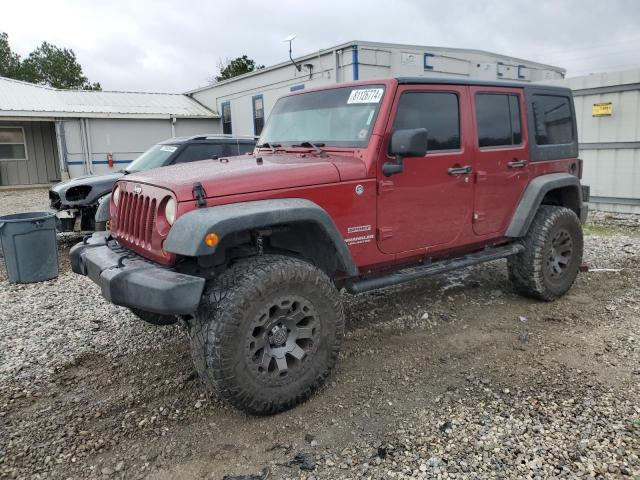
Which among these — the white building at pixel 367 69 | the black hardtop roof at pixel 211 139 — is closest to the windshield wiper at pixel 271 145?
the black hardtop roof at pixel 211 139

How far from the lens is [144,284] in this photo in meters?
2.78

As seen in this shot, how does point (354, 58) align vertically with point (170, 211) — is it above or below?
above

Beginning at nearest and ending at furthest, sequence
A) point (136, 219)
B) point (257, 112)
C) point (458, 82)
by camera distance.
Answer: point (136, 219) < point (458, 82) < point (257, 112)

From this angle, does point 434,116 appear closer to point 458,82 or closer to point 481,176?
point 458,82

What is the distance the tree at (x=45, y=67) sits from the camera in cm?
4256

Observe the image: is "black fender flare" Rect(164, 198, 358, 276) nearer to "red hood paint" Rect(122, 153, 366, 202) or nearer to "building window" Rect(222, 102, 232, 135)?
"red hood paint" Rect(122, 153, 366, 202)

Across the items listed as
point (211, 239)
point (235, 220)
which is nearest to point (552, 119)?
point (235, 220)

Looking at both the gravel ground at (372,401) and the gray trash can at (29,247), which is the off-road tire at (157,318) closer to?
the gravel ground at (372,401)

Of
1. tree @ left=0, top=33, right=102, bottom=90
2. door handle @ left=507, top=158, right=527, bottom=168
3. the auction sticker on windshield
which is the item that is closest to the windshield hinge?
the auction sticker on windshield

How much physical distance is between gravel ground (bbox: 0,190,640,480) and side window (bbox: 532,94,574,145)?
5.38ft

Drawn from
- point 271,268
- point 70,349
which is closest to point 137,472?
point 271,268

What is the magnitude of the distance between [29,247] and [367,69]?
8.68 m

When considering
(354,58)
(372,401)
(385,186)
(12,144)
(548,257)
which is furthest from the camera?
(12,144)

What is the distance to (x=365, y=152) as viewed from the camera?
3.61 meters
